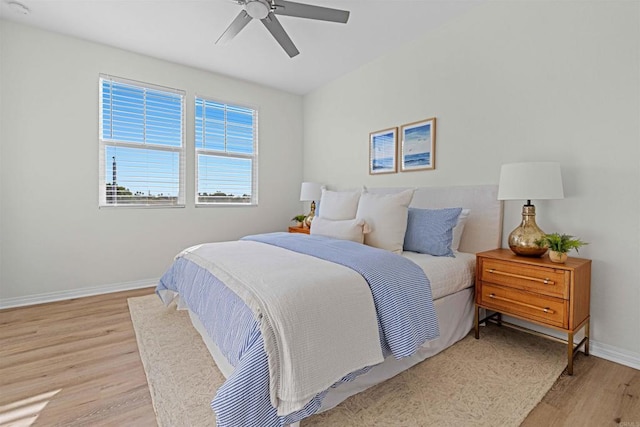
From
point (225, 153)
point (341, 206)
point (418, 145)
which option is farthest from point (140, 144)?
point (418, 145)

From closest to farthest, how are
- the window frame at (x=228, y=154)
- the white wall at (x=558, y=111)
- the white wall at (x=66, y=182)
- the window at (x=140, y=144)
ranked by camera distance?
the white wall at (x=558, y=111) → the white wall at (x=66, y=182) → the window at (x=140, y=144) → the window frame at (x=228, y=154)

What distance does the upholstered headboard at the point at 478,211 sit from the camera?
2.52 metres

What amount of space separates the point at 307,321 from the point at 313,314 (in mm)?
43

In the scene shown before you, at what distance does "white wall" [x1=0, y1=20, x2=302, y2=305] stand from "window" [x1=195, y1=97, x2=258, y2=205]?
0.51 feet

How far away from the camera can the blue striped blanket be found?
3.73ft

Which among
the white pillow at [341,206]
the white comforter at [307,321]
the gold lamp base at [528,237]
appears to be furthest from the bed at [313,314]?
the white pillow at [341,206]

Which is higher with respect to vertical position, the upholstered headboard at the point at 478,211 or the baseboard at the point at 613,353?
the upholstered headboard at the point at 478,211

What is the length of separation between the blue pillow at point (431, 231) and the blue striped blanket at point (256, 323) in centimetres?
63

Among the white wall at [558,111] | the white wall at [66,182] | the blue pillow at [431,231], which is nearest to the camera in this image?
the white wall at [558,111]

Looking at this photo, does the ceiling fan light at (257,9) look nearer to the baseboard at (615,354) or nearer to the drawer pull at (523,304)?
the drawer pull at (523,304)

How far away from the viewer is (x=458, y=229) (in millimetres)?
2539

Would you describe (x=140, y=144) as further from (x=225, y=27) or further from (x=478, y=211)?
(x=478, y=211)

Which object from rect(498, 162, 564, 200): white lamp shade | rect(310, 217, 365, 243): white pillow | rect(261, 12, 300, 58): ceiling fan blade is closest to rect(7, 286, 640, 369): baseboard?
rect(498, 162, 564, 200): white lamp shade

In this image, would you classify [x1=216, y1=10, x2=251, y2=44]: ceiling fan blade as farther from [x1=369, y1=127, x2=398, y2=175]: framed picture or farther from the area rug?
the area rug
